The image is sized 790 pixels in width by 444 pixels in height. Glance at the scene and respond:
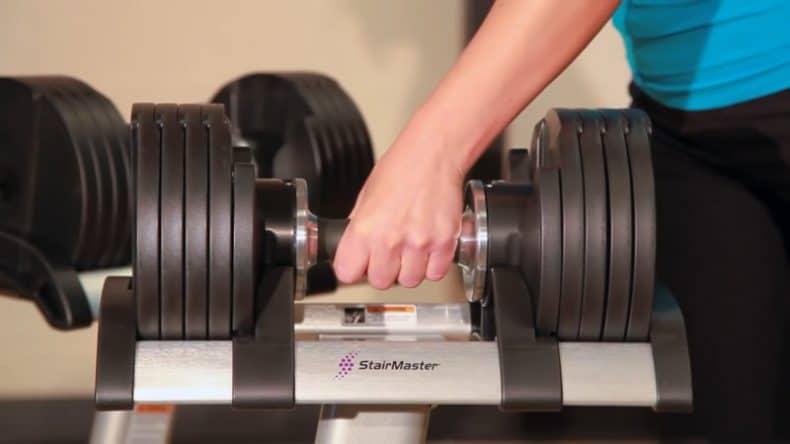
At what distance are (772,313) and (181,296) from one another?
0.67 m

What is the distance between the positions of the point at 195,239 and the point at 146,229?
39mm

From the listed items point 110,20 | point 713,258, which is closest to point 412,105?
point 110,20

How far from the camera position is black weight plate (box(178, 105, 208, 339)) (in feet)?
3.04

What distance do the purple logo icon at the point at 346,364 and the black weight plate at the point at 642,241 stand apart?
235 millimetres

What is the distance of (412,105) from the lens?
2.77 metres

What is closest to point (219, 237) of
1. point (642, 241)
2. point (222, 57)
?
point (642, 241)

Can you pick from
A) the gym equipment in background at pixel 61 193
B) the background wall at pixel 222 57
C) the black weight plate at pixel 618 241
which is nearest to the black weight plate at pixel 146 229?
the black weight plate at pixel 618 241

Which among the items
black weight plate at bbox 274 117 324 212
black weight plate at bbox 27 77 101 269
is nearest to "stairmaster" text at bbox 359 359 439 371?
black weight plate at bbox 27 77 101 269

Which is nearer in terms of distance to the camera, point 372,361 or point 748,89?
point 372,361

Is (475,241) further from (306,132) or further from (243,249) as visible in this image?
(306,132)

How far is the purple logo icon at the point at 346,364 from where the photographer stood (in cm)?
93

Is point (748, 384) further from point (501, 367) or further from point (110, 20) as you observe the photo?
point (110, 20)

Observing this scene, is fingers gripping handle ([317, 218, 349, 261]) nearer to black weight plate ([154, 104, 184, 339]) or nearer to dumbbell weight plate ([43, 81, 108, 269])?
black weight plate ([154, 104, 184, 339])

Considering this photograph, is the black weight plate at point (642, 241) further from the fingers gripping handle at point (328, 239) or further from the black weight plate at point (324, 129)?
the black weight plate at point (324, 129)
